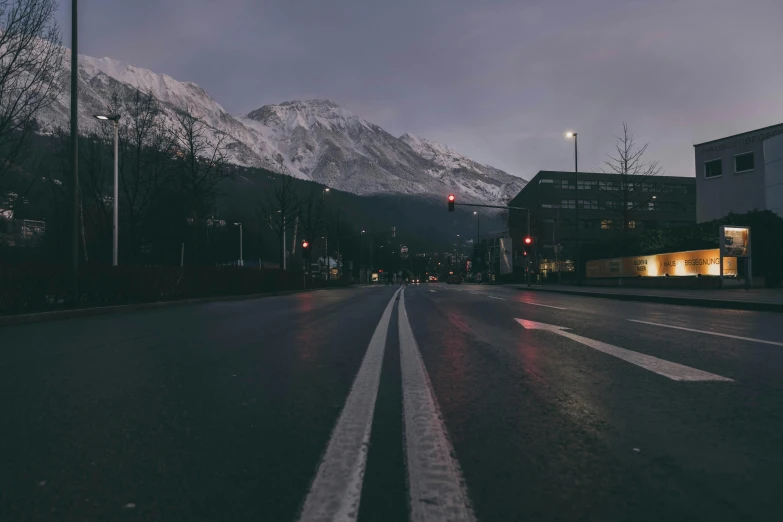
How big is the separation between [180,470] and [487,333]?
20.7 ft

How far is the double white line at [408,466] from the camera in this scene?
1.87 metres

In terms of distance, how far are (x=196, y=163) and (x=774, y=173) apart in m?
42.2

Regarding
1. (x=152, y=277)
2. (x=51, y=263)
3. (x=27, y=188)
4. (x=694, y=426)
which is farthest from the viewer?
(x=27, y=188)

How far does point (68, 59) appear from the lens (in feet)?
55.4

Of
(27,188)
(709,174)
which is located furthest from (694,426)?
(709,174)

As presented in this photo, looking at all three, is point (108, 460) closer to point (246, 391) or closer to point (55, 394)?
point (246, 391)

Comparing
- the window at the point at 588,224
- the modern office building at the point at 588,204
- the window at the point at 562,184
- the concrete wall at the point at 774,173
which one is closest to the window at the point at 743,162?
the concrete wall at the point at 774,173

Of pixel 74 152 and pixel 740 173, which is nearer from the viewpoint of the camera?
pixel 74 152

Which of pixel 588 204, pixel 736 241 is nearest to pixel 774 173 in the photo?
pixel 736 241

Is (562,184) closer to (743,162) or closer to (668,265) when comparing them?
(743,162)

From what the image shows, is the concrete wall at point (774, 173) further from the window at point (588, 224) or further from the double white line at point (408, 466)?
the window at point (588, 224)

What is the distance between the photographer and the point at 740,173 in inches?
1794

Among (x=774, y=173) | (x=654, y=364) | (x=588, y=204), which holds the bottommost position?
(x=654, y=364)

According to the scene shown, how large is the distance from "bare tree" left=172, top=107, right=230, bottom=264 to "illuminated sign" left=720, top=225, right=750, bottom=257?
29425 millimetres
